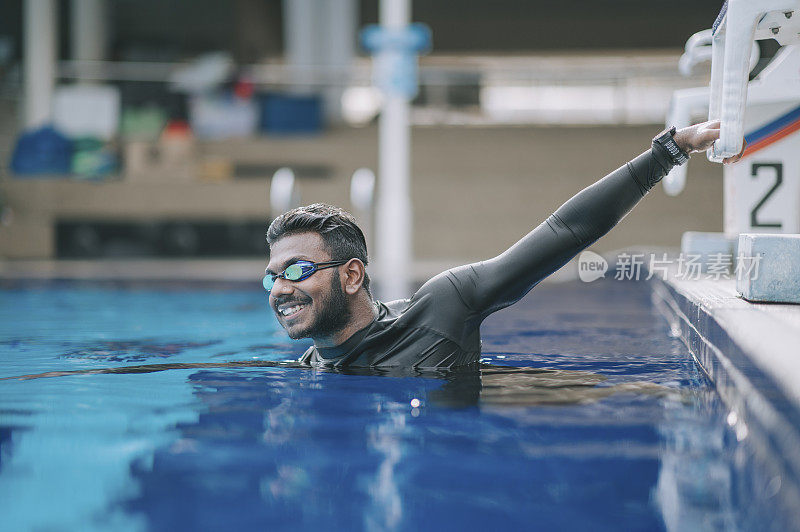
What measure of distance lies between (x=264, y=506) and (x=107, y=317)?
181 inches

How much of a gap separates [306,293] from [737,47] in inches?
60.7

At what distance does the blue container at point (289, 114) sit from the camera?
1414cm

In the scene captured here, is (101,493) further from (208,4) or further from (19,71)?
(208,4)

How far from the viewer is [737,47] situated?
2.79 metres

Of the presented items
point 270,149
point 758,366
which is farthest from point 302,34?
point 758,366

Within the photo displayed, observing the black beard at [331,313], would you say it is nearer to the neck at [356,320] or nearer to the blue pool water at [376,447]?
the neck at [356,320]

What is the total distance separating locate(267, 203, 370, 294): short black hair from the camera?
2.69 meters

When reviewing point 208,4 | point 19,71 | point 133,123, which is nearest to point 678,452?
point 133,123

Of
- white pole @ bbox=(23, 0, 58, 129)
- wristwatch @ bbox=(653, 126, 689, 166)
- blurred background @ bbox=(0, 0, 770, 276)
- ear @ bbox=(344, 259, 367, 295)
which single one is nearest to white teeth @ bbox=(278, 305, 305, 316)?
ear @ bbox=(344, 259, 367, 295)

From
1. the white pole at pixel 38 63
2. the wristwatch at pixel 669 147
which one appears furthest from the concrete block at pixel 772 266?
the white pole at pixel 38 63

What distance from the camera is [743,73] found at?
9.06 ft

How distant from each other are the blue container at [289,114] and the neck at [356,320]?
38.3ft

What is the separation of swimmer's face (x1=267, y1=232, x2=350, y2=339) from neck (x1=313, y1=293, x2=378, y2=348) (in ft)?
0.19

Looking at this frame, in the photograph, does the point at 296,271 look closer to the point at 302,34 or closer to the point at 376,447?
the point at 376,447
